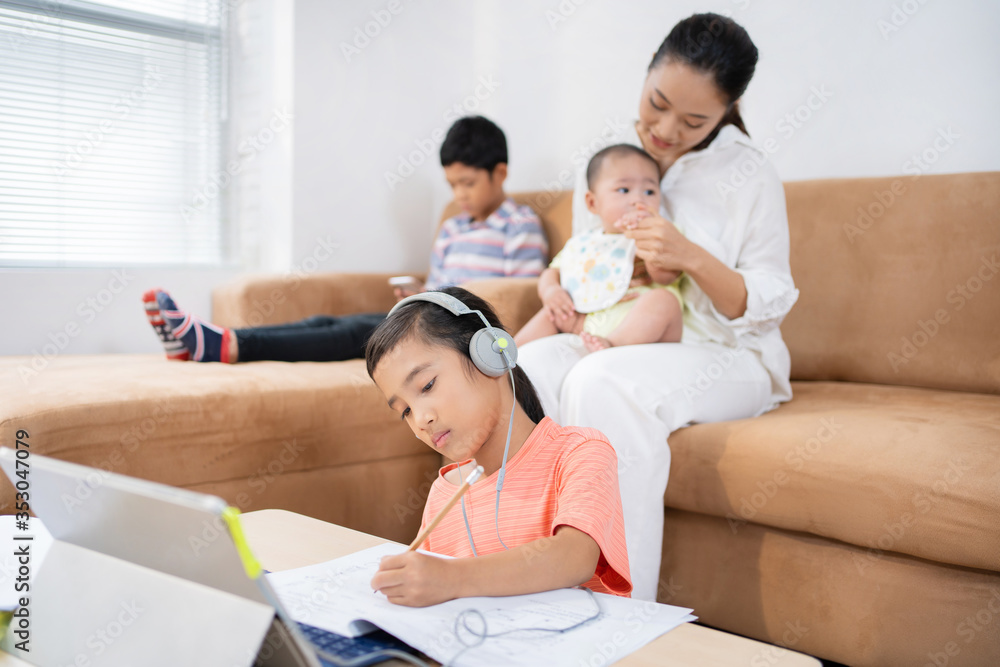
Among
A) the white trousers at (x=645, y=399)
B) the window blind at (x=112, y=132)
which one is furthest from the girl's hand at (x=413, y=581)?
the window blind at (x=112, y=132)

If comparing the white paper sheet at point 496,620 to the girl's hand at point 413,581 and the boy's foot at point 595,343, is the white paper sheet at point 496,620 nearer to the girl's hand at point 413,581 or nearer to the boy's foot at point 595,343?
the girl's hand at point 413,581

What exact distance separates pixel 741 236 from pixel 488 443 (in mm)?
959

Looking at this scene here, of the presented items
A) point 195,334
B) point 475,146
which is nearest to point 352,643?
point 195,334

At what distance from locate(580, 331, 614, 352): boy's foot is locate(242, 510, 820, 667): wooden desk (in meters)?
0.77

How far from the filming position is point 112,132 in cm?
258

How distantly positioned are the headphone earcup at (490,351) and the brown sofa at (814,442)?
633 millimetres


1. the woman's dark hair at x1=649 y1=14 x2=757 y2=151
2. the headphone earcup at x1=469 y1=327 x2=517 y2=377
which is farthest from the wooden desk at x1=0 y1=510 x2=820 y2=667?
the woman's dark hair at x1=649 y1=14 x2=757 y2=151

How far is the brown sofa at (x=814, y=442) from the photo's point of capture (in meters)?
1.17

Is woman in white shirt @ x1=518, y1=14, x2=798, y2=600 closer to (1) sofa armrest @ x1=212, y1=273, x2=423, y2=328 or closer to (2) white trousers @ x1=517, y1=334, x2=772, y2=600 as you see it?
(2) white trousers @ x1=517, y1=334, x2=772, y2=600

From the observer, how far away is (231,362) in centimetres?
191

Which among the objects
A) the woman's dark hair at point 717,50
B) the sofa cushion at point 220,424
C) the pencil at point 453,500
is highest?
the woman's dark hair at point 717,50

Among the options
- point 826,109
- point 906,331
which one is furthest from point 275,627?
point 826,109

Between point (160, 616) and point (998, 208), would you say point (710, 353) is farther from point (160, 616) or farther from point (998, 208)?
point (160, 616)

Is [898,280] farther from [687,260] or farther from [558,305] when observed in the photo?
[558,305]
